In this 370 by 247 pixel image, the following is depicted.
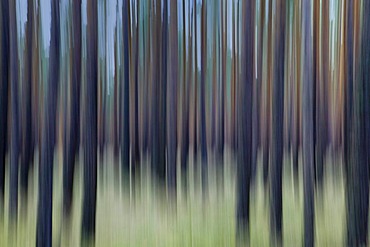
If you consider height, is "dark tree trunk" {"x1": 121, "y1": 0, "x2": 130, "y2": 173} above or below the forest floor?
above

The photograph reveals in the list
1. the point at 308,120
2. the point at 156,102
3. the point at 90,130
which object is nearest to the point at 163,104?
the point at 156,102

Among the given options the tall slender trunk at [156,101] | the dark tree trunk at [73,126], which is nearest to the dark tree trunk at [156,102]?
the tall slender trunk at [156,101]

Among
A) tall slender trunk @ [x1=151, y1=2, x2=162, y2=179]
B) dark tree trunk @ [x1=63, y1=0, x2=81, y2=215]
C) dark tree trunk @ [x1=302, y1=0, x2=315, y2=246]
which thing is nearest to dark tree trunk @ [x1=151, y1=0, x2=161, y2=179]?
tall slender trunk @ [x1=151, y1=2, x2=162, y2=179]

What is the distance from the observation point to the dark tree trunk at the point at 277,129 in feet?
2.47

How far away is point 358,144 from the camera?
0.75 meters

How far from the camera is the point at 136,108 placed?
766mm

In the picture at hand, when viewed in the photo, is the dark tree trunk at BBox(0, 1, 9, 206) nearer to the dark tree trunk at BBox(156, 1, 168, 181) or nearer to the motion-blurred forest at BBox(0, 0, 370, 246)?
the motion-blurred forest at BBox(0, 0, 370, 246)

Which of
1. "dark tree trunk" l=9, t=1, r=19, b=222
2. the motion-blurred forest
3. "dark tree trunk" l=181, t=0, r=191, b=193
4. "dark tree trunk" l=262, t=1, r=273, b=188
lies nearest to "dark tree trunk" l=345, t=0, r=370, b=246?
the motion-blurred forest

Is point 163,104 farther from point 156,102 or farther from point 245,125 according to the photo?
point 245,125

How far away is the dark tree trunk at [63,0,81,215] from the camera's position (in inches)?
30.2

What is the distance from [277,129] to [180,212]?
0.19 m

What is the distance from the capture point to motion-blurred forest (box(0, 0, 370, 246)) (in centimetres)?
75

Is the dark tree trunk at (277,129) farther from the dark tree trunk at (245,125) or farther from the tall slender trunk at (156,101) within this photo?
the tall slender trunk at (156,101)

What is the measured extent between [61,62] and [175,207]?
0.28m
